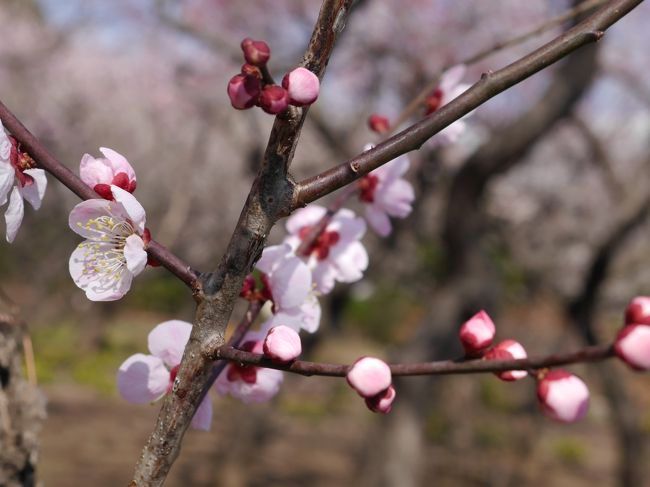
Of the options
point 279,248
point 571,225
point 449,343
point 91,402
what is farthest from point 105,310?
point 279,248

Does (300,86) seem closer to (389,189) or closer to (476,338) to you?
(476,338)

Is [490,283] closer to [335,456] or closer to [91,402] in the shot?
[335,456]

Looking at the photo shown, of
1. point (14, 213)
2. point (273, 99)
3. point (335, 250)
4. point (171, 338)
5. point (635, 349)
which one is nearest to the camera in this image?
point (635, 349)

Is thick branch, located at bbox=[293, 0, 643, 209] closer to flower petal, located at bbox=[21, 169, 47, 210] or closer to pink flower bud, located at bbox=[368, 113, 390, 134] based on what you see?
flower petal, located at bbox=[21, 169, 47, 210]

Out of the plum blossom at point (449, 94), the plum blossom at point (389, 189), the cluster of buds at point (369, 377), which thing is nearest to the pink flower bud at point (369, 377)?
the cluster of buds at point (369, 377)

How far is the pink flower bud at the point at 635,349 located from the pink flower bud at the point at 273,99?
0.30 metres

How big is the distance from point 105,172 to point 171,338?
196 mm

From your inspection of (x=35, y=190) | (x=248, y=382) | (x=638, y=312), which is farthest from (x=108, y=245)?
(x=638, y=312)

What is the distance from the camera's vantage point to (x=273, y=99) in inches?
21.1

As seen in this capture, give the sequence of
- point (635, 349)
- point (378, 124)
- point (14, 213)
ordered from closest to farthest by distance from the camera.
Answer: point (635, 349) < point (14, 213) < point (378, 124)

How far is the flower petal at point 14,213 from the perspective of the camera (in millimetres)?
642

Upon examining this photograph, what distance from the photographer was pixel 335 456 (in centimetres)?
761

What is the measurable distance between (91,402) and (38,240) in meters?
2.50

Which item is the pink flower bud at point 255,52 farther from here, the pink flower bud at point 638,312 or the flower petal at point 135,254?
the pink flower bud at point 638,312
